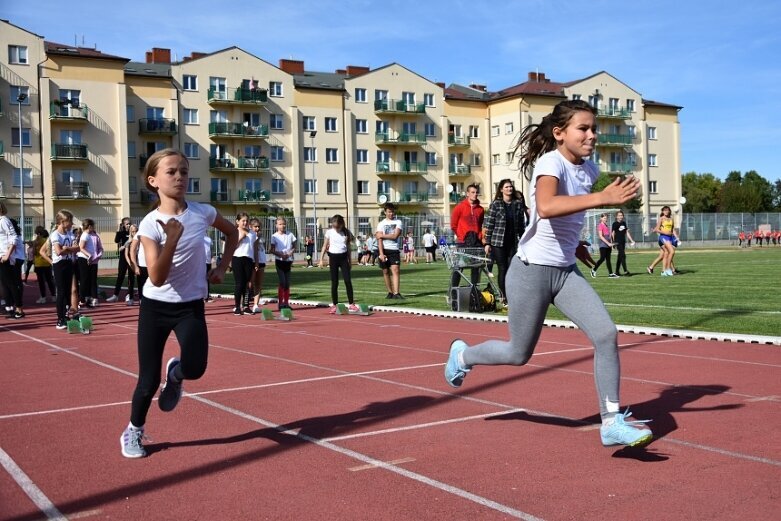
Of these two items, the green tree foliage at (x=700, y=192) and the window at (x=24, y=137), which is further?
the green tree foliage at (x=700, y=192)

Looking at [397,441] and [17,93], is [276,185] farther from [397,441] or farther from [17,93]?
[397,441]

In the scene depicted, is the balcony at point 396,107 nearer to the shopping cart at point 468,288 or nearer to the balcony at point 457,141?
the balcony at point 457,141

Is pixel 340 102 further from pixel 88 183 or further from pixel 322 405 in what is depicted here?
pixel 322 405

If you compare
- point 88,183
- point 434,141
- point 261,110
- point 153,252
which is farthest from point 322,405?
point 434,141

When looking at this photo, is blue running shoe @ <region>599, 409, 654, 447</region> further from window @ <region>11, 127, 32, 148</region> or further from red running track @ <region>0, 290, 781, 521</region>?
window @ <region>11, 127, 32, 148</region>

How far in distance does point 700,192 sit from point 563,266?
138919 millimetres

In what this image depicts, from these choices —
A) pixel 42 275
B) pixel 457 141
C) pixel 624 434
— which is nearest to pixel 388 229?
pixel 42 275

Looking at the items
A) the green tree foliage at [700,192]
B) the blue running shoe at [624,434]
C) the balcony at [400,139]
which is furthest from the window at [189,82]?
the green tree foliage at [700,192]

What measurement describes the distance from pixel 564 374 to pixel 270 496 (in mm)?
4451

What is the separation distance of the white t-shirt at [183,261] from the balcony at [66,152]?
62408mm

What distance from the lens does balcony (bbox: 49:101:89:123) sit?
6250cm

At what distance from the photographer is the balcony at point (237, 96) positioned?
7056 cm

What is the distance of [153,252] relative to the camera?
5.16m

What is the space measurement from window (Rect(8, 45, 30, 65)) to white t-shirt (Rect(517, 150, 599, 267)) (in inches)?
2542
